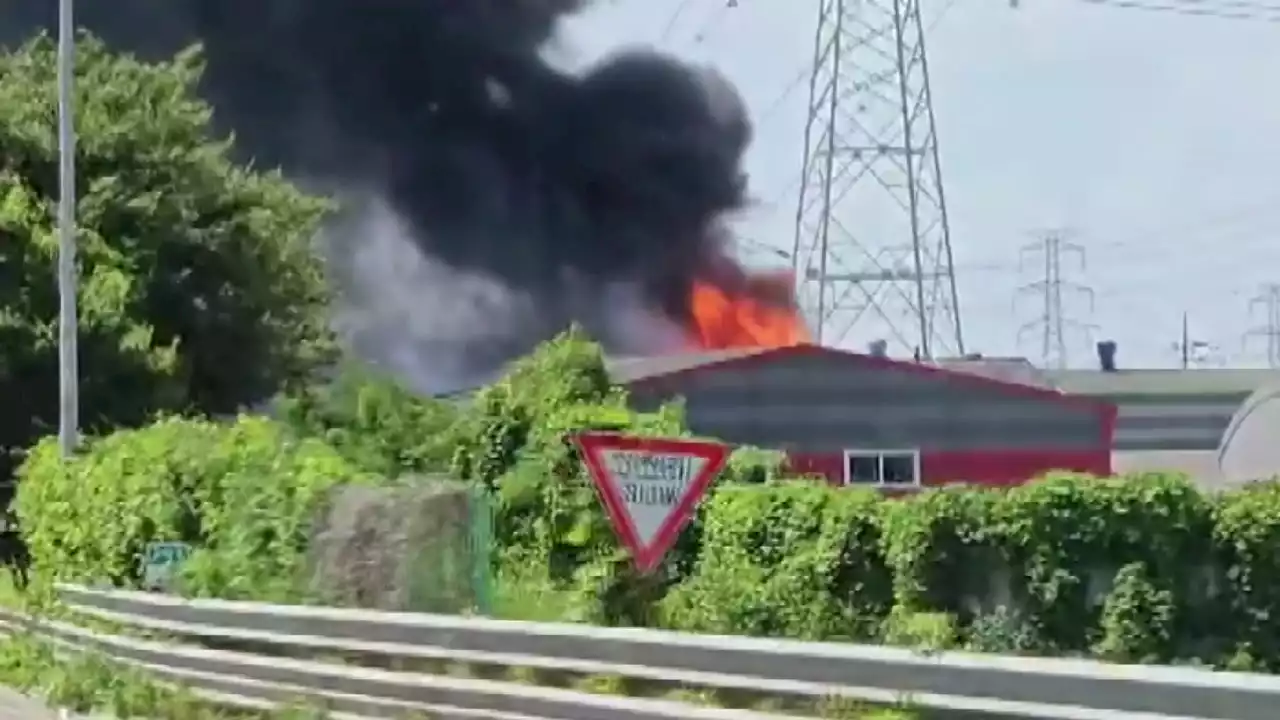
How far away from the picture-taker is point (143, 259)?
114 ft

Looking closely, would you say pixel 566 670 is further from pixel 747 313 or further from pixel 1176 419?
pixel 1176 419

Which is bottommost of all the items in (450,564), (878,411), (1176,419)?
(450,564)

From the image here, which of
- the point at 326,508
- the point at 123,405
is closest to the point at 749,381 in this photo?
the point at 123,405

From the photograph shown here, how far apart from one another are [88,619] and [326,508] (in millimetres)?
3520

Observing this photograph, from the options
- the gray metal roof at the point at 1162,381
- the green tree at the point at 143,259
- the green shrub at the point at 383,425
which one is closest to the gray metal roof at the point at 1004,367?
the gray metal roof at the point at 1162,381

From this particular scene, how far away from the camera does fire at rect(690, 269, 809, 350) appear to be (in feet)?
205

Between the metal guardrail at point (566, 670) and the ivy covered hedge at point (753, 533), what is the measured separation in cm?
103

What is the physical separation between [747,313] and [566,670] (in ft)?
171

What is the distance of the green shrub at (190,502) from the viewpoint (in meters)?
16.9

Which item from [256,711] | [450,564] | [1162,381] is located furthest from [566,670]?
[1162,381]

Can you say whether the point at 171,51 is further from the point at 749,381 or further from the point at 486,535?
the point at 486,535

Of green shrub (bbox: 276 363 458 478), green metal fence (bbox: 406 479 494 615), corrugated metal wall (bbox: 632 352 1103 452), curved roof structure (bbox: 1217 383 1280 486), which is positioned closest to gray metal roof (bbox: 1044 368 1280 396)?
corrugated metal wall (bbox: 632 352 1103 452)

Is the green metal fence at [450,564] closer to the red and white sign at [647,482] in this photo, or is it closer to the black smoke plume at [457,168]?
the red and white sign at [647,482]

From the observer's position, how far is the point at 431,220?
62.7 meters
